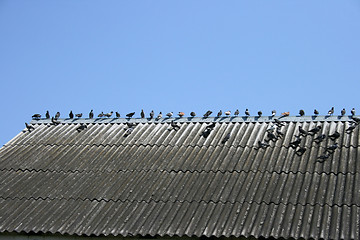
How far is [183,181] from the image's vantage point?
35.9ft

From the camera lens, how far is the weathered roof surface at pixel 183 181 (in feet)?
30.6

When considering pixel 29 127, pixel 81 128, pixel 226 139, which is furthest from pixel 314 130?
pixel 29 127

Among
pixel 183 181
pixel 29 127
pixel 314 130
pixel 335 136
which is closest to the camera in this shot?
pixel 183 181

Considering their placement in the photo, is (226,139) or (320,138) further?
(226,139)

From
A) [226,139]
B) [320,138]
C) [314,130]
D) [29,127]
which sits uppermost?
[314,130]

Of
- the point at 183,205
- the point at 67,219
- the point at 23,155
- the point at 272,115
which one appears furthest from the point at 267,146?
the point at 23,155

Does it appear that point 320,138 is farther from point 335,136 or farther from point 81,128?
point 81,128

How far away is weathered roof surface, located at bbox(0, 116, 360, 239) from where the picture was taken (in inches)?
367

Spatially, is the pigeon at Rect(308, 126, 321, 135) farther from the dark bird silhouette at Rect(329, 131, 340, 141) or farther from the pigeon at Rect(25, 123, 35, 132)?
the pigeon at Rect(25, 123, 35, 132)

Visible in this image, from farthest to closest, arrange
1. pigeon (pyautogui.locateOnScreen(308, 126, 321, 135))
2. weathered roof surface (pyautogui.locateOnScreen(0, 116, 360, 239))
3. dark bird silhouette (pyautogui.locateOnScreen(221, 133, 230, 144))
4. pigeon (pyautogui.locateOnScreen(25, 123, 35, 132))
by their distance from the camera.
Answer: pigeon (pyautogui.locateOnScreen(25, 123, 35, 132)) < dark bird silhouette (pyautogui.locateOnScreen(221, 133, 230, 144)) < pigeon (pyautogui.locateOnScreen(308, 126, 321, 135)) < weathered roof surface (pyautogui.locateOnScreen(0, 116, 360, 239))

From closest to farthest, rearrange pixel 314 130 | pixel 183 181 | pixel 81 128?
1. pixel 183 181
2. pixel 314 130
3. pixel 81 128

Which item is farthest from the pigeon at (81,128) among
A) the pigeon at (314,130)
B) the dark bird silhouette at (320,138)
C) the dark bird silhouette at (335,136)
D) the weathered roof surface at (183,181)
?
the dark bird silhouette at (335,136)

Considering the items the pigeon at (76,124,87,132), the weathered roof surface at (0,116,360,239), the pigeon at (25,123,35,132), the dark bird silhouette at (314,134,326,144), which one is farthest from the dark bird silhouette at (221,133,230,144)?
the pigeon at (25,123,35,132)

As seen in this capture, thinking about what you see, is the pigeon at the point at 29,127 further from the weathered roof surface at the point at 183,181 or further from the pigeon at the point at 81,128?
the pigeon at the point at 81,128
